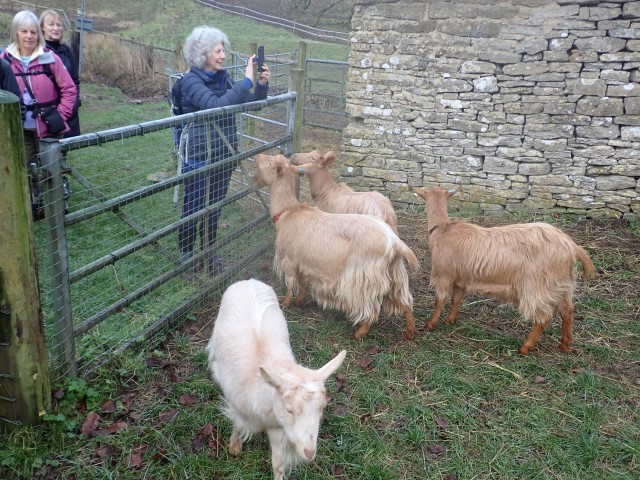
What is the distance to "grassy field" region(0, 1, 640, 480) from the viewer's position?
10.5 ft

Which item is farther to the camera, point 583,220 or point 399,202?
point 399,202

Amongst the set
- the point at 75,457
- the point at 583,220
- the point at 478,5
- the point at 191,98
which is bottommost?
the point at 75,457

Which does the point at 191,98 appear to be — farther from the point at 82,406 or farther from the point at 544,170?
the point at 544,170

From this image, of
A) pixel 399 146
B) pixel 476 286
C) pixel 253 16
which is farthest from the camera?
pixel 253 16

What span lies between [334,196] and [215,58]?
1.85m

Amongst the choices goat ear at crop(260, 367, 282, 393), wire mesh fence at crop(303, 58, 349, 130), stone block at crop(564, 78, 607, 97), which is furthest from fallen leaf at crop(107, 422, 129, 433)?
wire mesh fence at crop(303, 58, 349, 130)

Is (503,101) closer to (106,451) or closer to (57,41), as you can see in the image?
(57,41)

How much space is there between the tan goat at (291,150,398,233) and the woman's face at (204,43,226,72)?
1.24 m

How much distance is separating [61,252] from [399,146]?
5.56m

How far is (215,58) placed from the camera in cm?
498

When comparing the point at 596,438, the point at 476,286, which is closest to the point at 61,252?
the point at 476,286

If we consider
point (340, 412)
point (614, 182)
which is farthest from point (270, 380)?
point (614, 182)

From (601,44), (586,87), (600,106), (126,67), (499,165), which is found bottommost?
(499,165)

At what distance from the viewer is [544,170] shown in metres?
7.31
